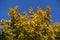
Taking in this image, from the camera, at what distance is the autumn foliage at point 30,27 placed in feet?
75.6

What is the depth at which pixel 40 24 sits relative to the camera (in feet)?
76.6

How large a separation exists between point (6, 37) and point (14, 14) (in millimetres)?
2135

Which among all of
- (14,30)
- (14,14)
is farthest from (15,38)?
(14,14)

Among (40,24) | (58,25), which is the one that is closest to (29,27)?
(40,24)

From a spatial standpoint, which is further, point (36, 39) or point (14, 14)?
point (14, 14)

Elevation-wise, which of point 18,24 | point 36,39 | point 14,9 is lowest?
point 36,39

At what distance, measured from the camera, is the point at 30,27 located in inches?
926

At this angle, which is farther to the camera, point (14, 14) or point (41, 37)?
point (14, 14)

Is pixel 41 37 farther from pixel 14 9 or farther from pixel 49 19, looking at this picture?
pixel 14 9

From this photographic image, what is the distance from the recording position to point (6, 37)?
23.5 m

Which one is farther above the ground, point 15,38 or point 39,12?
point 39,12

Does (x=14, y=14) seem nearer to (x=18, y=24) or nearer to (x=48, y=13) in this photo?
(x=18, y=24)

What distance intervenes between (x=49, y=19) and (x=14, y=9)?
3122 millimetres

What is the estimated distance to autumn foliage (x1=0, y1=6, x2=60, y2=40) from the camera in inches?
907
